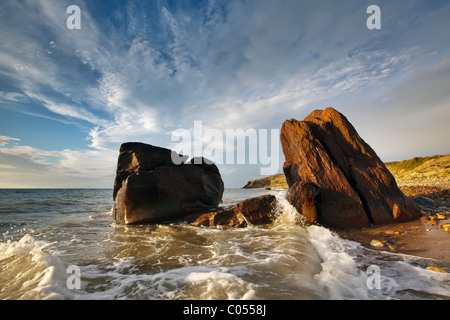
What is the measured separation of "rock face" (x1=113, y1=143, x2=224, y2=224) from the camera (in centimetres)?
857

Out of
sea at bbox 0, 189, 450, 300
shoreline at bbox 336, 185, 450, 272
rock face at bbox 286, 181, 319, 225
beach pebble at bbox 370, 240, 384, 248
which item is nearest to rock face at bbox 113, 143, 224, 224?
sea at bbox 0, 189, 450, 300

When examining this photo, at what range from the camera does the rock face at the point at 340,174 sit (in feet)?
22.6

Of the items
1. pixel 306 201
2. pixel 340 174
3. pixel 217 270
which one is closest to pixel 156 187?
pixel 306 201

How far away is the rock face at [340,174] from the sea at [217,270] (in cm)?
145

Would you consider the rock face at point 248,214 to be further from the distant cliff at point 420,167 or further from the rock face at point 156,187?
the distant cliff at point 420,167

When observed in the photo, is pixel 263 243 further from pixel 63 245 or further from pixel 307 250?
pixel 63 245

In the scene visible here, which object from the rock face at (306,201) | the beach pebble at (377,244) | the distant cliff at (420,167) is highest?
the distant cliff at (420,167)

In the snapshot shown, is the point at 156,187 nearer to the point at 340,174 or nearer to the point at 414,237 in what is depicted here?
the point at 340,174

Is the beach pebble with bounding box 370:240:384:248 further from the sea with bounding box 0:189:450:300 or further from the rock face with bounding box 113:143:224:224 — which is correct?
the rock face with bounding box 113:143:224:224

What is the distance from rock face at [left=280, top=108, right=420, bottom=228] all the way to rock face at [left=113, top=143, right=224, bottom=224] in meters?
4.11

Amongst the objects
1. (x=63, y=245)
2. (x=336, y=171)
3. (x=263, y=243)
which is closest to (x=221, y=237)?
(x=263, y=243)

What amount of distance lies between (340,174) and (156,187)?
23.3 feet

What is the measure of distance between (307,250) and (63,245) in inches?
243

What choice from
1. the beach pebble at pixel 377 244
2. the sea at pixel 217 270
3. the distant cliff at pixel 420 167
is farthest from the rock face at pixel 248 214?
the distant cliff at pixel 420 167
